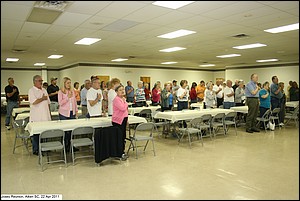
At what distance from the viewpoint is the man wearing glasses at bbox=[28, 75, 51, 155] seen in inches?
197

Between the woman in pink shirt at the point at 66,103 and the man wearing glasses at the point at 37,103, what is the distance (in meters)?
0.27

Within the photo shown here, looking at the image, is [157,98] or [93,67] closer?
[157,98]

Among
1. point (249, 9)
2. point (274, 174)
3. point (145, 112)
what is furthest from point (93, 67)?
point (274, 174)

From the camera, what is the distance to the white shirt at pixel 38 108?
5000 mm

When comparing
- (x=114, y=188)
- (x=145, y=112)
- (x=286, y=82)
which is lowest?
(x=114, y=188)

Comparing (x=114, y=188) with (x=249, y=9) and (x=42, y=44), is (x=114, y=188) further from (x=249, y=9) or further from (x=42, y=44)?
(x=42, y=44)

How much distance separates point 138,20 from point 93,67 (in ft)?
29.8

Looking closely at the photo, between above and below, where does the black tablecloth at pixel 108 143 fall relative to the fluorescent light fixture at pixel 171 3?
below

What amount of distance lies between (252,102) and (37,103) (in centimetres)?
564

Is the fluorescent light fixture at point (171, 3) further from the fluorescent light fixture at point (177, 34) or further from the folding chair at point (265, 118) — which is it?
the folding chair at point (265, 118)

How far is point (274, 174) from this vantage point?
157 inches

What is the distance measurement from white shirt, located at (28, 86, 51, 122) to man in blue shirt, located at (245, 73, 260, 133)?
17.7 ft

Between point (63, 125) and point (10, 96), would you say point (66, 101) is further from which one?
point (10, 96)

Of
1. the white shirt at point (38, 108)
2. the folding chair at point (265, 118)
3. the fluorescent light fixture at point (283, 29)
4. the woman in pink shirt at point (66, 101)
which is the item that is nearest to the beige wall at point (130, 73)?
the woman in pink shirt at point (66, 101)
